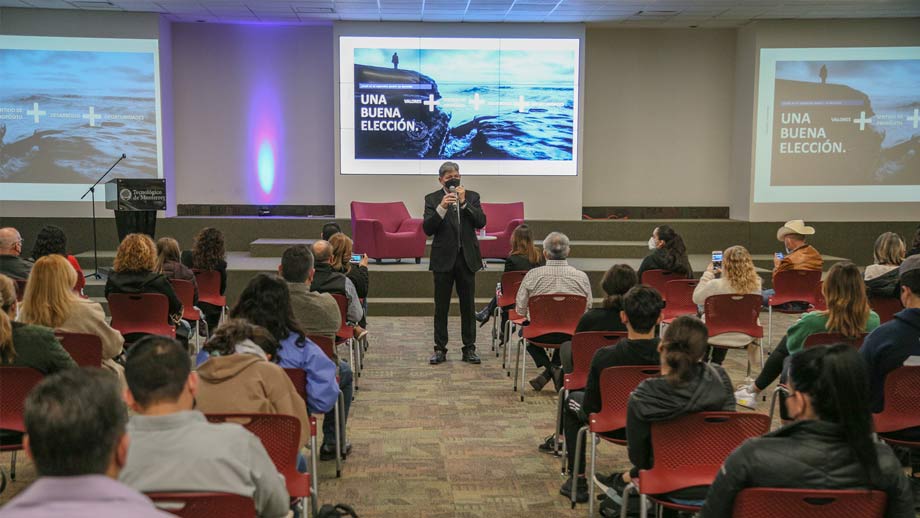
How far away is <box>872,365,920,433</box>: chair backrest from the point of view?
381 centimetres

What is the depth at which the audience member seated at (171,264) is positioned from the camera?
6566 mm

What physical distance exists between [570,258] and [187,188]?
566cm

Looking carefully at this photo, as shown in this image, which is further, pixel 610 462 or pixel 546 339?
pixel 546 339

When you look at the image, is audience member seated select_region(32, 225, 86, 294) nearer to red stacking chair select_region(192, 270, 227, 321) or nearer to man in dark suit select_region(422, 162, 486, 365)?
red stacking chair select_region(192, 270, 227, 321)

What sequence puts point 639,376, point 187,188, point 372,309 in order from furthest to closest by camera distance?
point 187,188, point 372,309, point 639,376

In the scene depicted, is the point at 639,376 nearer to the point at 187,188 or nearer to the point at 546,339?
the point at 546,339

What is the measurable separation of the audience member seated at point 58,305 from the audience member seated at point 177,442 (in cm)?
233

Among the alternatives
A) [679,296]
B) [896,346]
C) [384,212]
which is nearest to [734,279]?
[679,296]

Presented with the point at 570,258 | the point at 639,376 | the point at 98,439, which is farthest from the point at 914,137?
the point at 98,439

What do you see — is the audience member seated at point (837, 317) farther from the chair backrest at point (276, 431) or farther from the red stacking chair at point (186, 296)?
the red stacking chair at point (186, 296)

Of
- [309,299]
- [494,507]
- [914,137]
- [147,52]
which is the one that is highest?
[147,52]

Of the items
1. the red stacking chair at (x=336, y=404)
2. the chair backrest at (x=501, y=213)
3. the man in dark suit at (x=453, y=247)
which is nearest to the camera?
the red stacking chair at (x=336, y=404)

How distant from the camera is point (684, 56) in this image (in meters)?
13.0

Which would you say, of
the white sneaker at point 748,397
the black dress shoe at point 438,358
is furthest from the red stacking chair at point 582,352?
the black dress shoe at point 438,358
